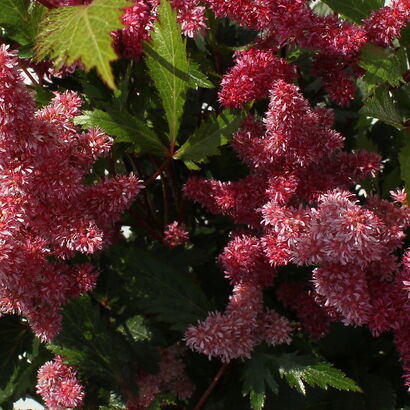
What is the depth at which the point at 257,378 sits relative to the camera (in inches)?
39.5

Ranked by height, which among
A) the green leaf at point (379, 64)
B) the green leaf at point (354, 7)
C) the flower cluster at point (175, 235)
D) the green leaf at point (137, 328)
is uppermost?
the green leaf at point (354, 7)

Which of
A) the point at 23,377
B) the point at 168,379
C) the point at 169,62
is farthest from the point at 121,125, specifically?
the point at 23,377

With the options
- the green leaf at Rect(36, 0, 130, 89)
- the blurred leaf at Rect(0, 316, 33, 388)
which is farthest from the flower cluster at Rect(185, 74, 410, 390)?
the blurred leaf at Rect(0, 316, 33, 388)

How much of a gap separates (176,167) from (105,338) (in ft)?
1.17

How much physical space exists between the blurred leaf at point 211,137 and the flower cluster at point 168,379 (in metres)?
0.35

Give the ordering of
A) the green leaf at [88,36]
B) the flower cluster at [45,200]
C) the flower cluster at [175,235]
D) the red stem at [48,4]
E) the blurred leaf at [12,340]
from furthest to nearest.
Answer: the blurred leaf at [12,340] < the flower cluster at [175,235] < the red stem at [48,4] < the flower cluster at [45,200] < the green leaf at [88,36]

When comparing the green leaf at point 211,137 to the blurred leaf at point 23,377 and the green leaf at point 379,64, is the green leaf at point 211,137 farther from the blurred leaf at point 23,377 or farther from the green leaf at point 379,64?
the blurred leaf at point 23,377

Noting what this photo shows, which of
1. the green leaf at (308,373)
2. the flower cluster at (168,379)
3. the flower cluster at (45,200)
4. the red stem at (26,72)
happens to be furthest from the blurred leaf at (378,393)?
the red stem at (26,72)

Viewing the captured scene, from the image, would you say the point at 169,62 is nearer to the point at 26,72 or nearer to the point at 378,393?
the point at 26,72

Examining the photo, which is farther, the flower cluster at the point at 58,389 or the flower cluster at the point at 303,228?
the flower cluster at the point at 58,389

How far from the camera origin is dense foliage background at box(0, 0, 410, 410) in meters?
0.96

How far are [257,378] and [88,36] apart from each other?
0.58 meters

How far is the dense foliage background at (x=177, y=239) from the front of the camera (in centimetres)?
96

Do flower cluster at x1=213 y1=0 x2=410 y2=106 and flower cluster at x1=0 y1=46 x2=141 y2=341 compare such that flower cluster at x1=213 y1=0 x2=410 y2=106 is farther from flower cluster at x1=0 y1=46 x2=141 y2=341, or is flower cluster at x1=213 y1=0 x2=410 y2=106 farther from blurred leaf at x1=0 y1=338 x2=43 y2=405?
blurred leaf at x1=0 y1=338 x2=43 y2=405
